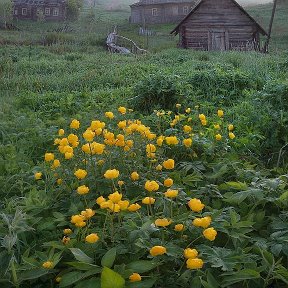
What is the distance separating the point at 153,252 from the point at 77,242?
479 mm

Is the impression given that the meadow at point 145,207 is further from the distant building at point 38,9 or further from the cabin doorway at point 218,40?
the distant building at point 38,9

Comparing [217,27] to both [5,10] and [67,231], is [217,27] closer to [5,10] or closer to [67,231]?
[5,10]

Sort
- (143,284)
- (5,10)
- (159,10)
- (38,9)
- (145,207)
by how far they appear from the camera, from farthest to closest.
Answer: (38,9), (159,10), (5,10), (145,207), (143,284)

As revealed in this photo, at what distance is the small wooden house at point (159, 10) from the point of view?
43.4m

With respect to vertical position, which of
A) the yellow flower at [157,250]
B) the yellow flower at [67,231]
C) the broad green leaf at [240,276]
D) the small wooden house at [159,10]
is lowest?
the broad green leaf at [240,276]

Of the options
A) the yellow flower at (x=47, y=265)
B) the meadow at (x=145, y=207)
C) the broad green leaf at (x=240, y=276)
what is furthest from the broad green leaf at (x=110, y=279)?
the broad green leaf at (x=240, y=276)

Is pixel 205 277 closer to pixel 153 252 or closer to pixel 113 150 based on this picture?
pixel 153 252

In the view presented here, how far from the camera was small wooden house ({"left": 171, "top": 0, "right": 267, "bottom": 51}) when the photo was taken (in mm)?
25656

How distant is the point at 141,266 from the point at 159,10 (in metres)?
43.9

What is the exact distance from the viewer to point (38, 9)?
4478 centimetres

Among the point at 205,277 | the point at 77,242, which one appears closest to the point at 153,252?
the point at 205,277

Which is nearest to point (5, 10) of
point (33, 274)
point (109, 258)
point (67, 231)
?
point (67, 231)

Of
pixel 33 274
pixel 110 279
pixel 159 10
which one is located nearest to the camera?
pixel 110 279

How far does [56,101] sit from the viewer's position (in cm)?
759
